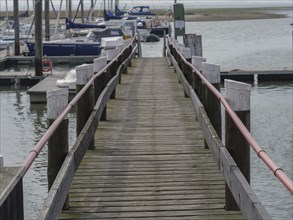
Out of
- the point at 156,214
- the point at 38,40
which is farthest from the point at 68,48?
the point at 156,214

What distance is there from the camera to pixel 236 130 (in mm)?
6570

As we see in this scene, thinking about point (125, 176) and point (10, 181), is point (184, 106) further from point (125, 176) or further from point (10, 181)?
point (10, 181)

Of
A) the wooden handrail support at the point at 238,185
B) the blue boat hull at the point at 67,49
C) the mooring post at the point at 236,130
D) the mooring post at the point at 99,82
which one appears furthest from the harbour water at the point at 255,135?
the blue boat hull at the point at 67,49

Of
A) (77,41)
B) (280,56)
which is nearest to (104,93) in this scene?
(77,41)

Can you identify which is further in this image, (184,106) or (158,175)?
(184,106)

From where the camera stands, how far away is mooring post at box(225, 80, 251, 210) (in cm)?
640

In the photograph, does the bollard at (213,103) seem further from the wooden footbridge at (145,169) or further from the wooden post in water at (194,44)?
the wooden post in water at (194,44)

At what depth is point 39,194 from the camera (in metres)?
13.7

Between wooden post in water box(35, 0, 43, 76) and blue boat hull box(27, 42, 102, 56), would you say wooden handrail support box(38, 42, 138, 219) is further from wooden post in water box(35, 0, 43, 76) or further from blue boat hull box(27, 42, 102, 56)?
blue boat hull box(27, 42, 102, 56)

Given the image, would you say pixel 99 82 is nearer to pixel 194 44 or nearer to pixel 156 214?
pixel 156 214

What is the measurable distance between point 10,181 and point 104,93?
25.9 feet

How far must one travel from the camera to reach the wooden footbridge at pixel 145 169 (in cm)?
599

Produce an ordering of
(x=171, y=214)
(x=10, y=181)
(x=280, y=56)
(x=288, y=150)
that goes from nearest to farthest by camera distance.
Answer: (x=10, y=181), (x=171, y=214), (x=288, y=150), (x=280, y=56)

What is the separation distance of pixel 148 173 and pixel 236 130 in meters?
1.85
